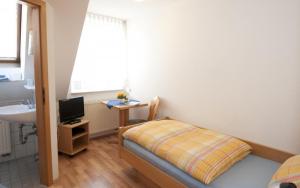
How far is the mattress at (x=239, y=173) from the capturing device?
5.04ft

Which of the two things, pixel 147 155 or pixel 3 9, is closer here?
pixel 147 155

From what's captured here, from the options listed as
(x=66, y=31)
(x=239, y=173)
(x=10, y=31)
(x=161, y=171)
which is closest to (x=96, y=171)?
(x=161, y=171)

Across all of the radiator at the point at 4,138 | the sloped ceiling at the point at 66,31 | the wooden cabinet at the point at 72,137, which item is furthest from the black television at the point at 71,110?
the radiator at the point at 4,138

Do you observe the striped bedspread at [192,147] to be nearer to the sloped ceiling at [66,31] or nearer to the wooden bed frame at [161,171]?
the wooden bed frame at [161,171]

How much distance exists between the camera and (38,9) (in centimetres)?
203

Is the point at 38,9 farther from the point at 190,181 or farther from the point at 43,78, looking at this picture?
the point at 190,181

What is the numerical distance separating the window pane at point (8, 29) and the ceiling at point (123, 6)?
1147mm

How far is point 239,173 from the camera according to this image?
169 cm

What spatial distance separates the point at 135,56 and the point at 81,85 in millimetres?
1262

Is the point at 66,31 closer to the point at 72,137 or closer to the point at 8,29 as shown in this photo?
the point at 8,29

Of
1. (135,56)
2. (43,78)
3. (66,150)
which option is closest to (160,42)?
(135,56)

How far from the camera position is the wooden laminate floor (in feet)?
7.52

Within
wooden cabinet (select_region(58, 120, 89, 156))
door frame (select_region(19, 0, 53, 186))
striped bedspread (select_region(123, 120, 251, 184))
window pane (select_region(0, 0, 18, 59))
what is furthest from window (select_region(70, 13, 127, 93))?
striped bedspread (select_region(123, 120, 251, 184))

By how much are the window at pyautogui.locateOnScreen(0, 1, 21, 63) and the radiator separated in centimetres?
103
